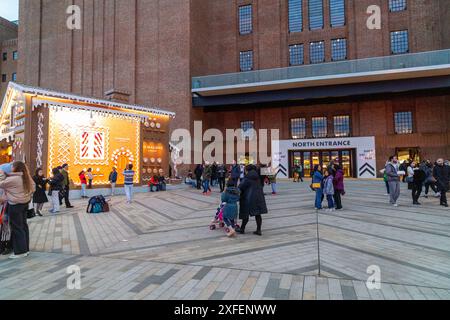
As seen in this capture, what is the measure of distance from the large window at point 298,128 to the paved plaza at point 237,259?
65.8 feet

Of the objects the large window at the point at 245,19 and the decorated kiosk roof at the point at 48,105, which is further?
the large window at the point at 245,19

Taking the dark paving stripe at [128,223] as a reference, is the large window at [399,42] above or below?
above

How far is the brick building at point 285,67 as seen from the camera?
23609 mm

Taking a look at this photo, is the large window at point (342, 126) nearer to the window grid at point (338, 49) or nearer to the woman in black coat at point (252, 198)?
the window grid at point (338, 49)

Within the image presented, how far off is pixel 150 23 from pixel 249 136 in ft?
49.9

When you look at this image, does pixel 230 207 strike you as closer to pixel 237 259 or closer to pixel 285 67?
pixel 237 259

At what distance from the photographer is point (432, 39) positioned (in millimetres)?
25047

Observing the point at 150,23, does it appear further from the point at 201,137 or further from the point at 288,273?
the point at 288,273

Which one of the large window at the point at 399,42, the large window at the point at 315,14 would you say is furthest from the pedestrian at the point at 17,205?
the large window at the point at 399,42

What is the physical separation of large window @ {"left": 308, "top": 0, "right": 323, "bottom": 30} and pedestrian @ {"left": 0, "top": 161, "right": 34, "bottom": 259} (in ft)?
97.4

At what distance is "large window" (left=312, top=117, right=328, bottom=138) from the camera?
27.7 meters

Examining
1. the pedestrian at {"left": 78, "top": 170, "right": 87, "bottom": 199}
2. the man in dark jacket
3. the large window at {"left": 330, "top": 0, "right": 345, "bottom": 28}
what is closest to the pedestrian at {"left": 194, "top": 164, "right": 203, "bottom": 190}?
the pedestrian at {"left": 78, "top": 170, "right": 87, "bottom": 199}
